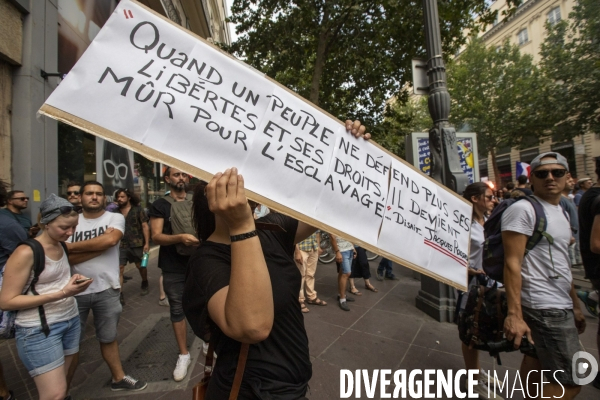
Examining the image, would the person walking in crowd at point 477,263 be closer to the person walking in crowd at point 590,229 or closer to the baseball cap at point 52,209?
the person walking in crowd at point 590,229

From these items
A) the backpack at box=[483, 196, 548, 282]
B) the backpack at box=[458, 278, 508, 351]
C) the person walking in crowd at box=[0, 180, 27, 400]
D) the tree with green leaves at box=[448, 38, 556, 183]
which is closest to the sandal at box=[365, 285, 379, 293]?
the backpack at box=[458, 278, 508, 351]

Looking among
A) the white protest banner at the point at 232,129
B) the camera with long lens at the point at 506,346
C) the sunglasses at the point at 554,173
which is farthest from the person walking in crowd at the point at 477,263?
the white protest banner at the point at 232,129

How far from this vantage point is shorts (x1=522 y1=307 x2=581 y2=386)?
74.8 inches

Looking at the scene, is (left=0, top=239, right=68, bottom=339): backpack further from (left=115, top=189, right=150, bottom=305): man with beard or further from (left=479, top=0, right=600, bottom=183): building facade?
(left=479, top=0, right=600, bottom=183): building facade

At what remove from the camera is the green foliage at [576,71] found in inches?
541

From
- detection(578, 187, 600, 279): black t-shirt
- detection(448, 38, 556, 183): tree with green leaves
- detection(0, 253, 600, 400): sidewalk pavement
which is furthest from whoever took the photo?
detection(448, 38, 556, 183): tree with green leaves

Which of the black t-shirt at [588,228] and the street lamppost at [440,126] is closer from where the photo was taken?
the black t-shirt at [588,228]

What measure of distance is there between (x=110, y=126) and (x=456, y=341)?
13.6 feet

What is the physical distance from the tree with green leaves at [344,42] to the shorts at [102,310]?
7289 millimetres

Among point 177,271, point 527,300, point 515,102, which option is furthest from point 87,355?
point 515,102

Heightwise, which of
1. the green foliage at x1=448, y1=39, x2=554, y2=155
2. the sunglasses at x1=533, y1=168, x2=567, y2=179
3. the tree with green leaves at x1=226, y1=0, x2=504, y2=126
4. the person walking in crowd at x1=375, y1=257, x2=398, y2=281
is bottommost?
the person walking in crowd at x1=375, y1=257, x2=398, y2=281

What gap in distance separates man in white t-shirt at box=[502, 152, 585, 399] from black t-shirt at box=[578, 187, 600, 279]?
1.86 feet

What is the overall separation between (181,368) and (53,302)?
1392 millimetres

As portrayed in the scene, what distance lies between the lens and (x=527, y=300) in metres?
2.08
